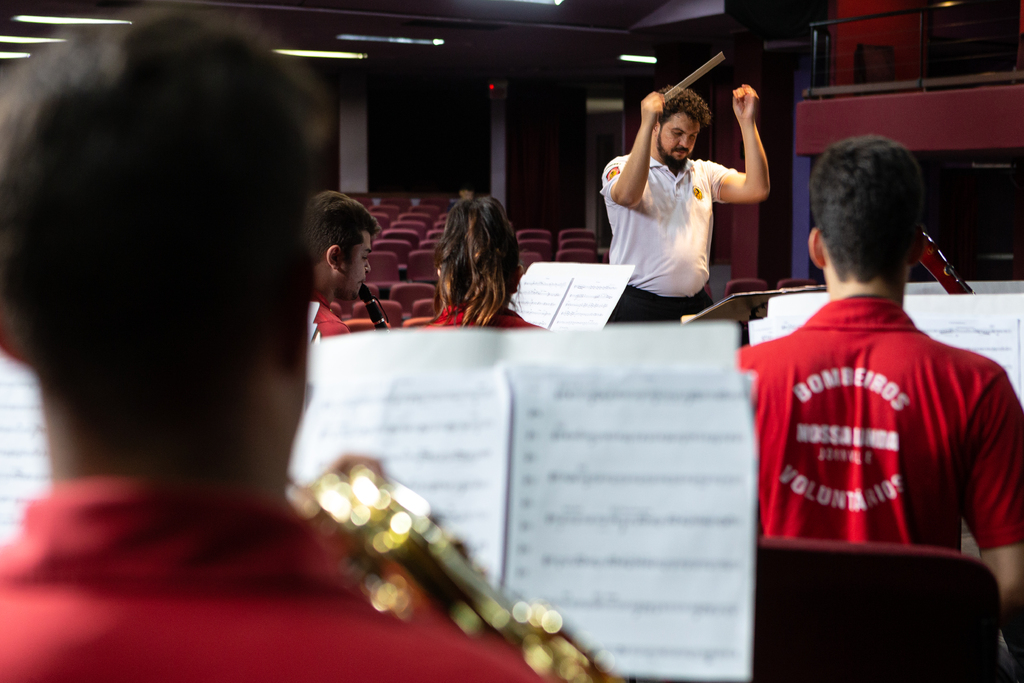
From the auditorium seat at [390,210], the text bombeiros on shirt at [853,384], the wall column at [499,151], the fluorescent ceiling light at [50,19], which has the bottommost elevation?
the text bombeiros on shirt at [853,384]

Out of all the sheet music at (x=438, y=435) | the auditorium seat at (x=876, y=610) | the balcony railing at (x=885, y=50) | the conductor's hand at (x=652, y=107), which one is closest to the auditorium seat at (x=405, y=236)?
the balcony railing at (x=885, y=50)

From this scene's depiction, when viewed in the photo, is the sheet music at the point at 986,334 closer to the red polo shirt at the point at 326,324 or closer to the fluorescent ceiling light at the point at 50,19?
the red polo shirt at the point at 326,324

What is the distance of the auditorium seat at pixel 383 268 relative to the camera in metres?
9.49

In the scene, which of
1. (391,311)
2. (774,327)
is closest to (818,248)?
(774,327)

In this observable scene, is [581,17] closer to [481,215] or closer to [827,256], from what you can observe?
[481,215]

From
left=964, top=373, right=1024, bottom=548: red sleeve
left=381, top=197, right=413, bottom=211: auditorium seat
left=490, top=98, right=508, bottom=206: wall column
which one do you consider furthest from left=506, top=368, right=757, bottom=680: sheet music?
left=490, top=98, right=508, bottom=206: wall column

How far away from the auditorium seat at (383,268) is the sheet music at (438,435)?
8.49 m

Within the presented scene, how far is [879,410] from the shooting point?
4.60 feet

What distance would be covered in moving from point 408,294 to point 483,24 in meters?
6.07

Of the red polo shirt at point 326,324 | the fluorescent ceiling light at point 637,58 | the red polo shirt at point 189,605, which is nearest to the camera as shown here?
the red polo shirt at point 189,605

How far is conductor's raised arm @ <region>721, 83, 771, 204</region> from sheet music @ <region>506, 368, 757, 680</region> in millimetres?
2794

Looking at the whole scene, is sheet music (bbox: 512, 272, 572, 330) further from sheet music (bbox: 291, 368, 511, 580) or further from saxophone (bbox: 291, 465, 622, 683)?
saxophone (bbox: 291, 465, 622, 683)

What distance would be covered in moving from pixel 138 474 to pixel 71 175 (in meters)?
0.15

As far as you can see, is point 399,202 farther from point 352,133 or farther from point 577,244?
point 577,244
